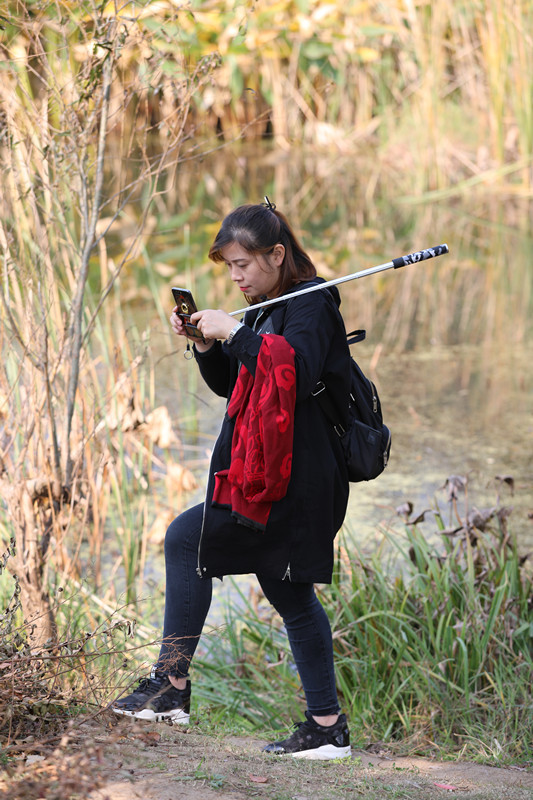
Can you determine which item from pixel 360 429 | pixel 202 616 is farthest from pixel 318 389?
pixel 202 616

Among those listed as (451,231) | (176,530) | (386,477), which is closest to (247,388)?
(176,530)

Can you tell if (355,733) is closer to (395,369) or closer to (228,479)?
(228,479)

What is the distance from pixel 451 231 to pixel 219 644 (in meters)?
5.14

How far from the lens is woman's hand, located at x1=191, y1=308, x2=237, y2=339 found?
1.87 m

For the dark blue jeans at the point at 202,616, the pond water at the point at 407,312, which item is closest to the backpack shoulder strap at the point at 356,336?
the dark blue jeans at the point at 202,616

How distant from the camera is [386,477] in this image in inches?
154

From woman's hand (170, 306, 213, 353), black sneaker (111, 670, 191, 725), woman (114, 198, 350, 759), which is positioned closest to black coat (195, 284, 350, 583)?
woman (114, 198, 350, 759)

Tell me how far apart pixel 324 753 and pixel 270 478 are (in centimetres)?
66

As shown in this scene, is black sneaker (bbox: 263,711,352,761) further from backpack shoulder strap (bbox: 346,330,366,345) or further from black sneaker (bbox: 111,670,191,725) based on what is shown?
backpack shoulder strap (bbox: 346,330,366,345)

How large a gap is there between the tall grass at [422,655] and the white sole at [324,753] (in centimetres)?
27

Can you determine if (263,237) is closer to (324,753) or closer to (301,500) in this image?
(301,500)

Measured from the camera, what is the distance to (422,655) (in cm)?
266

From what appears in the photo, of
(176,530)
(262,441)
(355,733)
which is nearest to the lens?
(262,441)

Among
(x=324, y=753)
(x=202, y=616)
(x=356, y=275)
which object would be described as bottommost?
(x=324, y=753)
